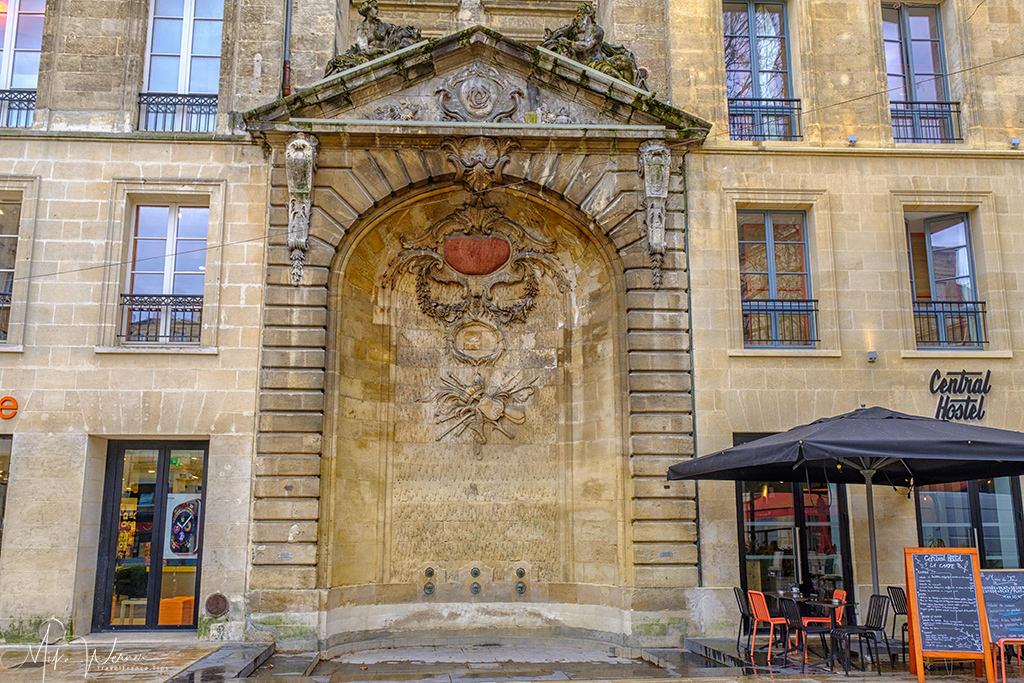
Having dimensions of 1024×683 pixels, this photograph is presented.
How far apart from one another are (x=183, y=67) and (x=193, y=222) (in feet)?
8.56

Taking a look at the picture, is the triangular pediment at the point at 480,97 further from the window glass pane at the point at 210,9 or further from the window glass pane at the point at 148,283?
the window glass pane at the point at 148,283

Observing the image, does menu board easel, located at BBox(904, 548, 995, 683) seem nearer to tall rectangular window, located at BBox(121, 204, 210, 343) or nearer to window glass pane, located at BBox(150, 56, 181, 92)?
tall rectangular window, located at BBox(121, 204, 210, 343)

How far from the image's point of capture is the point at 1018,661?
31.2ft

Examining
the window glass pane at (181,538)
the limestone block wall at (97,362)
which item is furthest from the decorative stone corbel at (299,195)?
the window glass pane at (181,538)

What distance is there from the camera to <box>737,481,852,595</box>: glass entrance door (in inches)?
495

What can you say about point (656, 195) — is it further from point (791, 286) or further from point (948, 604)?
point (948, 604)

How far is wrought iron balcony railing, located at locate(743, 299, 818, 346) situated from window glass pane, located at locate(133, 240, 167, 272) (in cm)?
902

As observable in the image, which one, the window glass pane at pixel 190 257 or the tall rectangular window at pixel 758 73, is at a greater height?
the tall rectangular window at pixel 758 73

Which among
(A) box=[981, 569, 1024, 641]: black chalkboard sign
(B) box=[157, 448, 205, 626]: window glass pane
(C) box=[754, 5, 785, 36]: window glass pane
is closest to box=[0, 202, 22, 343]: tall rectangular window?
(B) box=[157, 448, 205, 626]: window glass pane

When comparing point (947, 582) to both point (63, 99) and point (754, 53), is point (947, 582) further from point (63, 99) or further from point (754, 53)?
point (63, 99)

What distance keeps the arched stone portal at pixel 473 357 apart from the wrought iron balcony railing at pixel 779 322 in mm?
1185

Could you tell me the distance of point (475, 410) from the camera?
13.9 meters

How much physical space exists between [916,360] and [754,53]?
566 centimetres

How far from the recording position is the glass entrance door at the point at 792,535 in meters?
12.6
